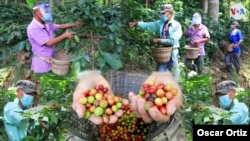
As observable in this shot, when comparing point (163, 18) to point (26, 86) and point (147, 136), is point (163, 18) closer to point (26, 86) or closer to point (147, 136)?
point (147, 136)

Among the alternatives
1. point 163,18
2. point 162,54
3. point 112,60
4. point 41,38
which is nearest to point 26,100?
point 112,60

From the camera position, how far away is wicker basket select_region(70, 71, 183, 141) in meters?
1.38

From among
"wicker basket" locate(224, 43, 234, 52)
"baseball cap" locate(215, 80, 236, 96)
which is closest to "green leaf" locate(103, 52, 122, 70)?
"baseball cap" locate(215, 80, 236, 96)

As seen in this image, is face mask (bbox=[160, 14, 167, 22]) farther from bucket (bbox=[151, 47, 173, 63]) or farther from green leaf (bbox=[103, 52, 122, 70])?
green leaf (bbox=[103, 52, 122, 70])

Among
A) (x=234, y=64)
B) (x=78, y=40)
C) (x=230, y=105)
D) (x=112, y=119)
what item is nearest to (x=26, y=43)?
(x=78, y=40)

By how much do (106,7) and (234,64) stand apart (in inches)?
45.2

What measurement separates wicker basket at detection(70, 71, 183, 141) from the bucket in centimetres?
43

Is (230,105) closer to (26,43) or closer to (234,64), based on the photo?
(26,43)

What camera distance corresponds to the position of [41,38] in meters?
1.94

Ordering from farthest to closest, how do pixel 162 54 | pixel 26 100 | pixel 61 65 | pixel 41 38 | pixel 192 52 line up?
pixel 192 52, pixel 162 54, pixel 41 38, pixel 61 65, pixel 26 100

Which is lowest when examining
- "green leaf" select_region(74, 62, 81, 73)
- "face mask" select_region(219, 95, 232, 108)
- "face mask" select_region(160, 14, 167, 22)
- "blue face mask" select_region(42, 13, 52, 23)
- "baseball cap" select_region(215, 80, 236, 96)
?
"face mask" select_region(219, 95, 232, 108)

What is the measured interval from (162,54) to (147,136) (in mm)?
788

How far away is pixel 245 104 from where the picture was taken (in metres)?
1.36

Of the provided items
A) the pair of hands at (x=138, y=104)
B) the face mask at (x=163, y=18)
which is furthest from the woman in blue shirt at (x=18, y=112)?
the face mask at (x=163, y=18)
